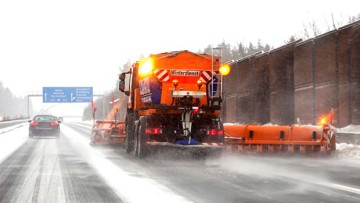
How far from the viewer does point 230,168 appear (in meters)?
12.8

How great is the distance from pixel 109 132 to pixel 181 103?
715cm

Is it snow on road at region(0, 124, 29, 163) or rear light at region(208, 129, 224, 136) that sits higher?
rear light at region(208, 129, 224, 136)

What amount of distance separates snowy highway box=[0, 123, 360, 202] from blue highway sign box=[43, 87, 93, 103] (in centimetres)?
6148

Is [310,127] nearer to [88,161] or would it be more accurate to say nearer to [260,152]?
[260,152]

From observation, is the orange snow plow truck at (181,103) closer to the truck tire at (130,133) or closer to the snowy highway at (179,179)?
the snowy highway at (179,179)

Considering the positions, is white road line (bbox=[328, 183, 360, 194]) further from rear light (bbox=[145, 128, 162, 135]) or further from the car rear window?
the car rear window

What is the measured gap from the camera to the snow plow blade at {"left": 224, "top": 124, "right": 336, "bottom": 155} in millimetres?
15508

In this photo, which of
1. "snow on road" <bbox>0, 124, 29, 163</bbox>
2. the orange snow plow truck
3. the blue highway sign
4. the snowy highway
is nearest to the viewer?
the snowy highway

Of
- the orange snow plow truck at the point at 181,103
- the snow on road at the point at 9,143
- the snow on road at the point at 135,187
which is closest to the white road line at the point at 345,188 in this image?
the snow on road at the point at 135,187

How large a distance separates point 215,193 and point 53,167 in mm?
5700

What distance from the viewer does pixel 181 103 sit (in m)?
14.4

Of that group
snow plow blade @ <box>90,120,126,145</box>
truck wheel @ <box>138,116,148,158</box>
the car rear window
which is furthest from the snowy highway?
the car rear window

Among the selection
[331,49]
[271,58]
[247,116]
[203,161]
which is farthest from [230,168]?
[247,116]

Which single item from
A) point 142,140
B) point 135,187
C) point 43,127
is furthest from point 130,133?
point 43,127
